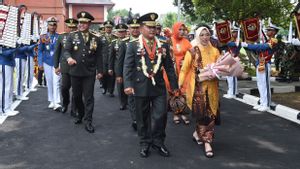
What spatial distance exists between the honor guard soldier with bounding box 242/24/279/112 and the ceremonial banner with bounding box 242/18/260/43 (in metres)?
0.20

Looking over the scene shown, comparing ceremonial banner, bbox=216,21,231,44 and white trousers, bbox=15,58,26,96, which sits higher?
ceremonial banner, bbox=216,21,231,44

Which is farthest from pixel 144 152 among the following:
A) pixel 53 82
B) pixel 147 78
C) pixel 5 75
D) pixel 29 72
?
pixel 29 72

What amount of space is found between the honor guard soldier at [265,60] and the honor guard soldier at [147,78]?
3825 millimetres

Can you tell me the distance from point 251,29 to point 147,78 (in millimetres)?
4326

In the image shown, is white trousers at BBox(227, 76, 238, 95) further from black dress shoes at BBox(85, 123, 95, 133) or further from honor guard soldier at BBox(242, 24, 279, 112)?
black dress shoes at BBox(85, 123, 95, 133)

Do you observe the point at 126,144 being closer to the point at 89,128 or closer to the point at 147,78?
the point at 89,128

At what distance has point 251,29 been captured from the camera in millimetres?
9000

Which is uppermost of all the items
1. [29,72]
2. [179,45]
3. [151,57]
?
[179,45]

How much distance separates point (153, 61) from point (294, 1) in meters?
12.0

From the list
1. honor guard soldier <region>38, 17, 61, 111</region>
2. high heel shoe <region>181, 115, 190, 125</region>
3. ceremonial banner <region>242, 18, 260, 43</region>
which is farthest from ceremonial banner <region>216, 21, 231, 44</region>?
honor guard soldier <region>38, 17, 61, 111</region>

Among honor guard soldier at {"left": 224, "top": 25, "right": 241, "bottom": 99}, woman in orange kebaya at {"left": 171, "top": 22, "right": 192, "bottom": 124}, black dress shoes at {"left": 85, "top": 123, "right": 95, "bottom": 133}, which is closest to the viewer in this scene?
black dress shoes at {"left": 85, "top": 123, "right": 95, "bottom": 133}

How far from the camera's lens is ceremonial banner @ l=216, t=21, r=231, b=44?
33.0ft

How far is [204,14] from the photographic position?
689 inches

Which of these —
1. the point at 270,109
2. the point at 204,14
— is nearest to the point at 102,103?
the point at 270,109
